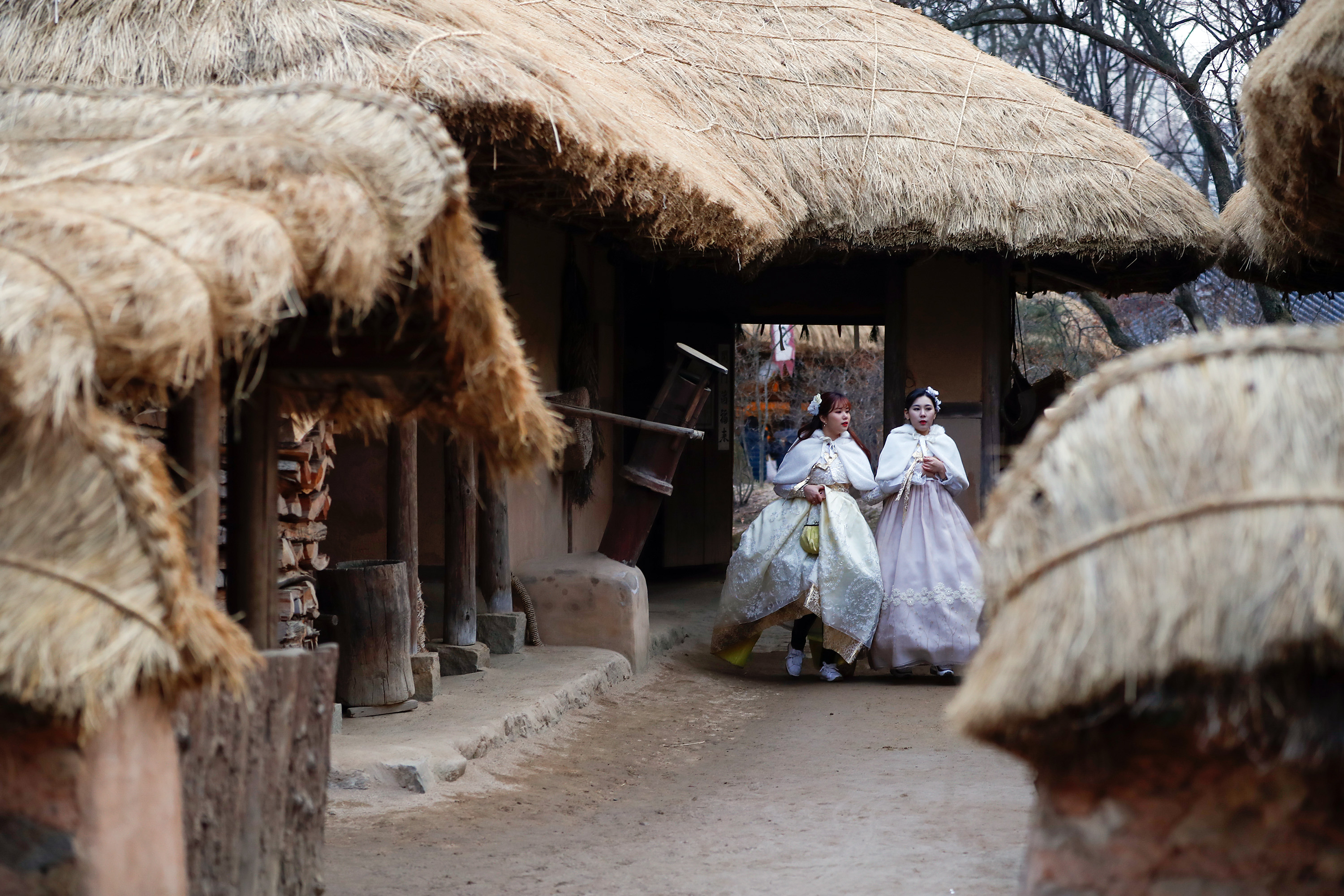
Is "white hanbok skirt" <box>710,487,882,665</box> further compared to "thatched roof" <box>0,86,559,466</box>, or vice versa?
"white hanbok skirt" <box>710,487,882,665</box>


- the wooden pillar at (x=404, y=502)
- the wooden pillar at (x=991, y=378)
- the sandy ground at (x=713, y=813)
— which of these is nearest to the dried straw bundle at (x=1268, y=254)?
the wooden pillar at (x=991, y=378)

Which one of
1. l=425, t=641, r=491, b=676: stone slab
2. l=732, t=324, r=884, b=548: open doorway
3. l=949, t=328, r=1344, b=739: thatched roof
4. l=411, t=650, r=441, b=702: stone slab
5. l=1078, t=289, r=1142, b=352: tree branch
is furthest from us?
l=732, t=324, r=884, b=548: open doorway

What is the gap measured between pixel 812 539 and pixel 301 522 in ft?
8.83

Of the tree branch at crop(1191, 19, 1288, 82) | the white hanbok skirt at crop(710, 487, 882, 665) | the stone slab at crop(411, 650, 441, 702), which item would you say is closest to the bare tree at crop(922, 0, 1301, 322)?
the tree branch at crop(1191, 19, 1288, 82)

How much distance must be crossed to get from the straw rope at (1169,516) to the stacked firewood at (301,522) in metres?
3.15

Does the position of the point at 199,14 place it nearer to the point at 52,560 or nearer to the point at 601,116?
the point at 601,116

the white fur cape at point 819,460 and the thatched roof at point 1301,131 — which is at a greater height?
the thatched roof at point 1301,131

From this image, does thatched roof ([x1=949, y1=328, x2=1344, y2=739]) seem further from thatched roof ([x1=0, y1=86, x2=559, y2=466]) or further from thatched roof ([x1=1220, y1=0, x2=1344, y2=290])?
thatched roof ([x1=1220, y1=0, x2=1344, y2=290])

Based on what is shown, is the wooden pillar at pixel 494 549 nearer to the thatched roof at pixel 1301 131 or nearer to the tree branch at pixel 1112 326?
the thatched roof at pixel 1301 131

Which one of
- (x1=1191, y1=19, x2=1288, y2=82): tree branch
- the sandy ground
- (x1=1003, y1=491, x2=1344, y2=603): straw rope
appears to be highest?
(x1=1191, y1=19, x2=1288, y2=82): tree branch

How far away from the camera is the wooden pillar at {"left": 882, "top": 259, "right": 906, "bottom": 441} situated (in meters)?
7.33

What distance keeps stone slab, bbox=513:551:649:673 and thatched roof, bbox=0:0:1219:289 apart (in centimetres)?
163

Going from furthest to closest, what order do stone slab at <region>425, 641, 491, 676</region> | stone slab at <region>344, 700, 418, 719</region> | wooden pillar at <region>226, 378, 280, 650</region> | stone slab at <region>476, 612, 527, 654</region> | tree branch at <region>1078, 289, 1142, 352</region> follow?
tree branch at <region>1078, 289, 1142, 352</region>, stone slab at <region>476, 612, 527, 654</region>, stone slab at <region>425, 641, 491, 676</region>, stone slab at <region>344, 700, 418, 719</region>, wooden pillar at <region>226, 378, 280, 650</region>

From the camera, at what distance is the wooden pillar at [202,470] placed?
2359 mm
